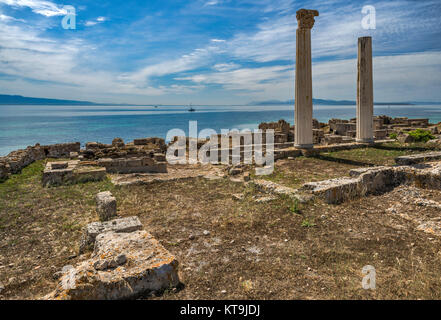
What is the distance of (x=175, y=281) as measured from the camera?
3291 mm

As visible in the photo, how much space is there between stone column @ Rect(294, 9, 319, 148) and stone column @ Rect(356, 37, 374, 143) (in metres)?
3.25

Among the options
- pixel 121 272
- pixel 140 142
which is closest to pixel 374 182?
pixel 121 272

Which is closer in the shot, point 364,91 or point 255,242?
point 255,242

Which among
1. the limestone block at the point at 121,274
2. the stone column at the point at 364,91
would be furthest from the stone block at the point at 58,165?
the stone column at the point at 364,91

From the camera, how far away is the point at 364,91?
47.1 feet

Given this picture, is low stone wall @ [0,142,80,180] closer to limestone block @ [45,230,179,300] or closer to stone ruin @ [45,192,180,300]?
stone ruin @ [45,192,180,300]

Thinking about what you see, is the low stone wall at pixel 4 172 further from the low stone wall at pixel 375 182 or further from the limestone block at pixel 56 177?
the low stone wall at pixel 375 182

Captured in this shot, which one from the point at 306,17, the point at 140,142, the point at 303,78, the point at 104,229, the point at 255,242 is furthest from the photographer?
the point at 140,142

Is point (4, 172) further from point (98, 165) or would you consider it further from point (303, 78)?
point (303, 78)

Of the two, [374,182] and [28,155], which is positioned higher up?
[28,155]

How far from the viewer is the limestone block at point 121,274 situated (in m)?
2.84

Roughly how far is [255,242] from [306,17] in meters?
11.1

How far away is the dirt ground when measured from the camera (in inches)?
127

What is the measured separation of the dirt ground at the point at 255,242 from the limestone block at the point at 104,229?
9.4 inches
